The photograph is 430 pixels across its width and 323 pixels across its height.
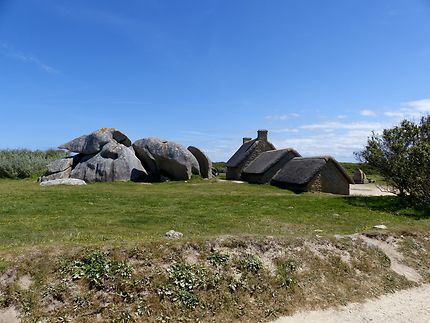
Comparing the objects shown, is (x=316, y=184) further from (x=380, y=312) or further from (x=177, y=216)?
(x=380, y=312)

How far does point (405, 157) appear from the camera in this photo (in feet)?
81.3

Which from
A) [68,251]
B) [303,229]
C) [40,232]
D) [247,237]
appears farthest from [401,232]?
[40,232]

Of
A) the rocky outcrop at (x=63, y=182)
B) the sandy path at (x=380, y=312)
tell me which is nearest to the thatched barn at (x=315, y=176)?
the rocky outcrop at (x=63, y=182)

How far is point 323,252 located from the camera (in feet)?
36.8

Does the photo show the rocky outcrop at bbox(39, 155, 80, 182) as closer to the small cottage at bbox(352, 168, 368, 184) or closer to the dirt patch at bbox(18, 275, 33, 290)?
the dirt patch at bbox(18, 275, 33, 290)

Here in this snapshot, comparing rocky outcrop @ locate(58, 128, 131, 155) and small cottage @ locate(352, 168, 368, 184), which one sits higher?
rocky outcrop @ locate(58, 128, 131, 155)

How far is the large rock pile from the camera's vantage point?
31822 millimetres

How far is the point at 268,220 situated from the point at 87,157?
23152 mm

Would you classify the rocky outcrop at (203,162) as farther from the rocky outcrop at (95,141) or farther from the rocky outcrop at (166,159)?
the rocky outcrop at (95,141)

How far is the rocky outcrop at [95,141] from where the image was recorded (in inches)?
1361

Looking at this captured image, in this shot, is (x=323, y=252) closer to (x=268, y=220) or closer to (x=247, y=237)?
(x=247, y=237)

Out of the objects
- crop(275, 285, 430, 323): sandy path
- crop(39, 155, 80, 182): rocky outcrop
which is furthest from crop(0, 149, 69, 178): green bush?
Answer: crop(275, 285, 430, 323): sandy path

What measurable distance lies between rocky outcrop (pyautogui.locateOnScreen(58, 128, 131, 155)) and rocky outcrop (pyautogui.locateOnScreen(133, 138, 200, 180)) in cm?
182

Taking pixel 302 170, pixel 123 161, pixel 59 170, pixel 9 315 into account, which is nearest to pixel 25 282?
pixel 9 315
